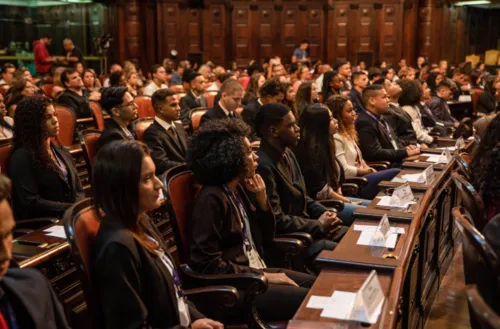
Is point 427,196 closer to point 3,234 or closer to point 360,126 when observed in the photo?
point 360,126

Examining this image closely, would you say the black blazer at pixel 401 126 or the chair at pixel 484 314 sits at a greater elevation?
the chair at pixel 484 314

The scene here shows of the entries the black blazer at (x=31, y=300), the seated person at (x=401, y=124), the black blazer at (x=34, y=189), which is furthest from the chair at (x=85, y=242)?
the seated person at (x=401, y=124)

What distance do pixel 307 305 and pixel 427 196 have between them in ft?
5.21

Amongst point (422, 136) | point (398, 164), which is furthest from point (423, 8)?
point (398, 164)

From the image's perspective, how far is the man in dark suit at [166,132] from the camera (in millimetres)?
4578

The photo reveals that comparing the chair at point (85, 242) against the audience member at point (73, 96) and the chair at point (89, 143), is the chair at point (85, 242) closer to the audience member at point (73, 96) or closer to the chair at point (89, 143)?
the chair at point (89, 143)

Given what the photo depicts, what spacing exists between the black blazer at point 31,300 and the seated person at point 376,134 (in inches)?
151

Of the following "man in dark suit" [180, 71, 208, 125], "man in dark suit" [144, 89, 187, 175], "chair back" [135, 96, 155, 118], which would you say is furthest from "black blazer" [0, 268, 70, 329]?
"man in dark suit" [180, 71, 208, 125]

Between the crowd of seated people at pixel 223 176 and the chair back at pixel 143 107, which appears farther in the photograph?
the chair back at pixel 143 107

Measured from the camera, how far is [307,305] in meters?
1.91

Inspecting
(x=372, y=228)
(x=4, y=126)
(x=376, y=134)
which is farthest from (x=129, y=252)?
(x=376, y=134)

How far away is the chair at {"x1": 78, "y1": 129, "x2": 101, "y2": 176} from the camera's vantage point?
389 cm

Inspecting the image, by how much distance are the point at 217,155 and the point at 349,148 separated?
2.28m

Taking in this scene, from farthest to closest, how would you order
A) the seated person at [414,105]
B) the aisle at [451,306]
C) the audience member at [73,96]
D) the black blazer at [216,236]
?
the audience member at [73,96] → the seated person at [414,105] → the aisle at [451,306] → the black blazer at [216,236]
